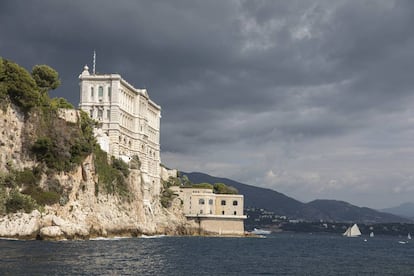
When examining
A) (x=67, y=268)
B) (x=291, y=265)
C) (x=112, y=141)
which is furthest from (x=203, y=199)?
(x=67, y=268)

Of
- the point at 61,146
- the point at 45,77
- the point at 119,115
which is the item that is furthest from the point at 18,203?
the point at 119,115

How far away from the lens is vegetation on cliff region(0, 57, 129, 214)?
7531cm

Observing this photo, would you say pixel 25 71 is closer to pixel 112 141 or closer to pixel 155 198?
pixel 112 141

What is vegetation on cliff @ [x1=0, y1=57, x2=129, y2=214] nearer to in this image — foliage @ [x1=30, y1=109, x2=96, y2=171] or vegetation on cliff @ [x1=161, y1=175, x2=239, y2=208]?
foliage @ [x1=30, y1=109, x2=96, y2=171]

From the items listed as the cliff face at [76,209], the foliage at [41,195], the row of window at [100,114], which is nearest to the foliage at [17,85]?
the cliff face at [76,209]

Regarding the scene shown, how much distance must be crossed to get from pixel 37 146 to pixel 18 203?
9.99 meters

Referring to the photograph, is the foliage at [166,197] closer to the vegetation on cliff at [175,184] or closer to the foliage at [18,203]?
the vegetation on cliff at [175,184]

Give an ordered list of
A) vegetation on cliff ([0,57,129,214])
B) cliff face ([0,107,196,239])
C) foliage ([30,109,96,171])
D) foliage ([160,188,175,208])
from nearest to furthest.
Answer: cliff face ([0,107,196,239])
vegetation on cliff ([0,57,129,214])
foliage ([30,109,96,171])
foliage ([160,188,175,208])

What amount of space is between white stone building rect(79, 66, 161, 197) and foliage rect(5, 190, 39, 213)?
33720mm

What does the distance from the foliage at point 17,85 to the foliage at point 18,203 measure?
1271 cm

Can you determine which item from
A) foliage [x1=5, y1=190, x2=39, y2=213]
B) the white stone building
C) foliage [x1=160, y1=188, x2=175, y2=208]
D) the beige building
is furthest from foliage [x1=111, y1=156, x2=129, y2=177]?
foliage [x1=5, y1=190, x2=39, y2=213]

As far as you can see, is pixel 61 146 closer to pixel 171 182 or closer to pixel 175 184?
pixel 171 182

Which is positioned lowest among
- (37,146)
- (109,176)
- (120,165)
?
(109,176)

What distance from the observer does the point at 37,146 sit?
81.0m
